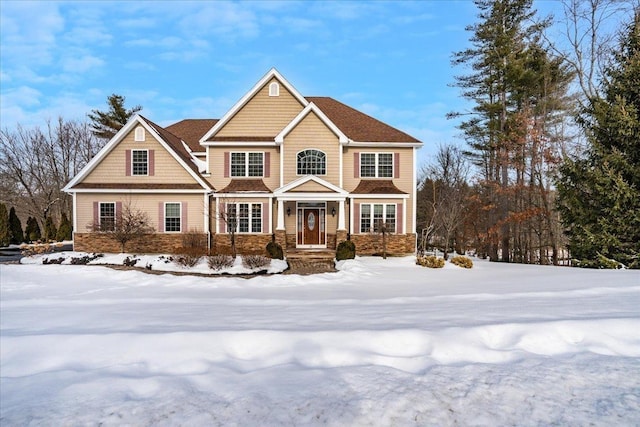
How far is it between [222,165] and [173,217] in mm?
3686

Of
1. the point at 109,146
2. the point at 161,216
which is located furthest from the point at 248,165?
the point at 109,146

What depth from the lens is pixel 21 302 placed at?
7465mm

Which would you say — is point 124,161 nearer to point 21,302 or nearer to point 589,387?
point 21,302

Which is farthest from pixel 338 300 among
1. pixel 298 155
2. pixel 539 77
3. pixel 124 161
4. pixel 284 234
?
pixel 539 77

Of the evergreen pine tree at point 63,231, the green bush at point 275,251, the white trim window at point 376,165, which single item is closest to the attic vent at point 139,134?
the green bush at point 275,251

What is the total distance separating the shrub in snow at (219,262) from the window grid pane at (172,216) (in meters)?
5.49

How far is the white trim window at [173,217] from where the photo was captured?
17.6m

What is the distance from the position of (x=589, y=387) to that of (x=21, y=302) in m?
9.81

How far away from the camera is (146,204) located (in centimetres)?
1748

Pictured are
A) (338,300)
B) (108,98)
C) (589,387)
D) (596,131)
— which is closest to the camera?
(589,387)

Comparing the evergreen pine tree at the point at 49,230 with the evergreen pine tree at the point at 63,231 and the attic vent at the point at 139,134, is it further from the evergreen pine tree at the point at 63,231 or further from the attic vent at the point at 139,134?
the attic vent at the point at 139,134

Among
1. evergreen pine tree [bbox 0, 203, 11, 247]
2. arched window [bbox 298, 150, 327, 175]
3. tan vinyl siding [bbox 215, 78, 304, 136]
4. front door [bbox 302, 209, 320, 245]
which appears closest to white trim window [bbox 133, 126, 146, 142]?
tan vinyl siding [bbox 215, 78, 304, 136]

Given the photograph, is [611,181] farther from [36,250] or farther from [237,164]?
[36,250]

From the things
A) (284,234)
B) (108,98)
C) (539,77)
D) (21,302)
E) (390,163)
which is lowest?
(21,302)
